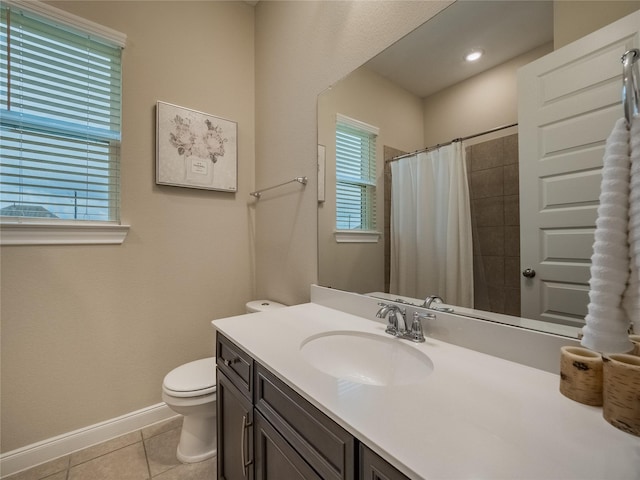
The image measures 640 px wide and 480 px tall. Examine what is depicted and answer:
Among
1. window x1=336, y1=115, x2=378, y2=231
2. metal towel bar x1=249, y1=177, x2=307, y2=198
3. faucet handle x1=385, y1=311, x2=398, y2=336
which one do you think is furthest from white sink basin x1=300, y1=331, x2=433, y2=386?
metal towel bar x1=249, y1=177, x2=307, y2=198

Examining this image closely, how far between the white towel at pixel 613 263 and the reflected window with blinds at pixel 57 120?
2079 millimetres

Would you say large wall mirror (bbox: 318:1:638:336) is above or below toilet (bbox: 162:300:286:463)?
above

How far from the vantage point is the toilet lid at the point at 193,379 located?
4.62ft

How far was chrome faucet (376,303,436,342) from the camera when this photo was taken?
3.34 ft

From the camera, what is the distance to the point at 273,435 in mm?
853

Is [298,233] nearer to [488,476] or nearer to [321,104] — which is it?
[321,104]

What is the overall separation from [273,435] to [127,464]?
1.20 meters

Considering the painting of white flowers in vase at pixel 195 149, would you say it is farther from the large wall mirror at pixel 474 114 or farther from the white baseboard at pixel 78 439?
the white baseboard at pixel 78 439

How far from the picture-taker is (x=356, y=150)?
1419mm

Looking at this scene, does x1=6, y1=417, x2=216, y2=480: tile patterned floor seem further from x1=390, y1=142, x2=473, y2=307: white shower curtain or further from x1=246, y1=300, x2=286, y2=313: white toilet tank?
x1=390, y1=142, x2=473, y2=307: white shower curtain

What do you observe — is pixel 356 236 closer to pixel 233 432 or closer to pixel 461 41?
pixel 461 41

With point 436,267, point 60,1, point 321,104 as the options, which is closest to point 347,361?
point 436,267

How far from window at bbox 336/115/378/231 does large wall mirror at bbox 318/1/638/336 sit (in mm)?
43

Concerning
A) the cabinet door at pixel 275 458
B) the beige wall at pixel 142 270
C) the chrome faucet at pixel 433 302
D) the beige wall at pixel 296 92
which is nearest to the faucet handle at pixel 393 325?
the chrome faucet at pixel 433 302
